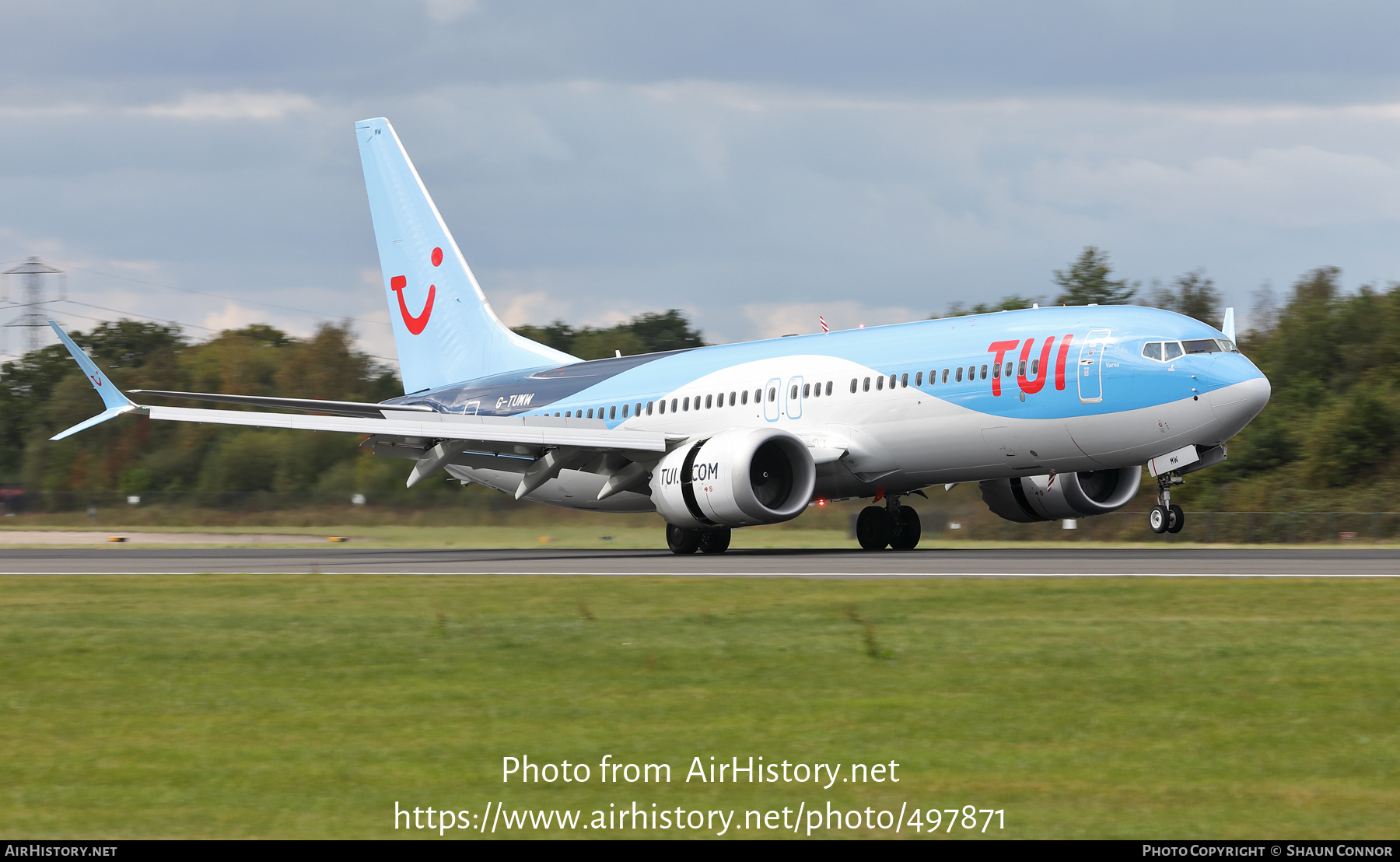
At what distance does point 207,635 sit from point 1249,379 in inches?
648

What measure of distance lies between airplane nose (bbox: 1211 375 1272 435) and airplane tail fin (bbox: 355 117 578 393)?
56.0 feet

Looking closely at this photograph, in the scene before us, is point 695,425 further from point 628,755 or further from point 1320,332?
point 1320,332

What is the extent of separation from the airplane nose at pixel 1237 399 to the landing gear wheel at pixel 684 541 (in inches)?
395

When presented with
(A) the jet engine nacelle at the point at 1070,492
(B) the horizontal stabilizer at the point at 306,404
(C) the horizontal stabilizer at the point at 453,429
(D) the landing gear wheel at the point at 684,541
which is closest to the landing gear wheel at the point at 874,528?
(A) the jet engine nacelle at the point at 1070,492

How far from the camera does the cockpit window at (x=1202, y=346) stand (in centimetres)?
2439

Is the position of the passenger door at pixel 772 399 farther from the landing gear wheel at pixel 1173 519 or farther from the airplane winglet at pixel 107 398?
the airplane winglet at pixel 107 398

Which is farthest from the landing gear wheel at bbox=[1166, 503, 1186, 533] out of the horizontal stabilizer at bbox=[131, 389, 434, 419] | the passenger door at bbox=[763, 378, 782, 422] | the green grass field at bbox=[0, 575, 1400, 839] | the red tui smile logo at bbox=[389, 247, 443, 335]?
the red tui smile logo at bbox=[389, 247, 443, 335]

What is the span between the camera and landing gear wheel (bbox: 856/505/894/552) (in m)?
30.5

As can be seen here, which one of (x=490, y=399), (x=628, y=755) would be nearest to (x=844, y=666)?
(x=628, y=755)

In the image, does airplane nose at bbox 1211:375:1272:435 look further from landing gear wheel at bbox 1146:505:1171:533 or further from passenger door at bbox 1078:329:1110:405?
passenger door at bbox 1078:329:1110:405

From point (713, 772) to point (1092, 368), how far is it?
1824 cm

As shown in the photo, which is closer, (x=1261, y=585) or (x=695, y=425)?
(x=1261, y=585)

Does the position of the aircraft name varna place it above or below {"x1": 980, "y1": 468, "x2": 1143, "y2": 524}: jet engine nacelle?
below

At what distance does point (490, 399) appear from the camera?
35.6m
